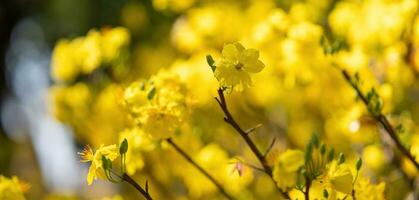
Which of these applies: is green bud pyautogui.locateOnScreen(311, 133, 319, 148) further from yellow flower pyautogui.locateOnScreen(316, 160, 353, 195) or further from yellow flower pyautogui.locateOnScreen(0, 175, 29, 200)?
yellow flower pyautogui.locateOnScreen(0, 175, 29, 200)

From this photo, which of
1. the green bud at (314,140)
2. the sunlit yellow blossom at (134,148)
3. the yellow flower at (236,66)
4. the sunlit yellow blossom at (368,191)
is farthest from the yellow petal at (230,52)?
the sunlit yellow blossom at (134,148)

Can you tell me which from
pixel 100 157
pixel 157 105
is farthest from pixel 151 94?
pixel 100 157

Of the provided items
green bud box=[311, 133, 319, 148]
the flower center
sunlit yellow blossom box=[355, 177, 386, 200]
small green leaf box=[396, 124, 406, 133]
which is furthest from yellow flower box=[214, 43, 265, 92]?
small green leaf box=[396, 124, 406, 133]

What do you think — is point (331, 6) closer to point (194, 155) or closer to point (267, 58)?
point (267, 58)

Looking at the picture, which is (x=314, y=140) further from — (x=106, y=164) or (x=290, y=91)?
(x=290, y=91)

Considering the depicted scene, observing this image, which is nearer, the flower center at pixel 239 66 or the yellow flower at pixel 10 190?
the flower center at pixel 239 66

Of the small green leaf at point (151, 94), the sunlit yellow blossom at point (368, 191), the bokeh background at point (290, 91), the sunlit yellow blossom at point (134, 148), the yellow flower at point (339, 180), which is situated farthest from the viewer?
the bokeh background at point (290, 91)

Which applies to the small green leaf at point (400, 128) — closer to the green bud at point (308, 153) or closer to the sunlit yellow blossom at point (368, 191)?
the sunlit yellow blossom at point (368, 191)
